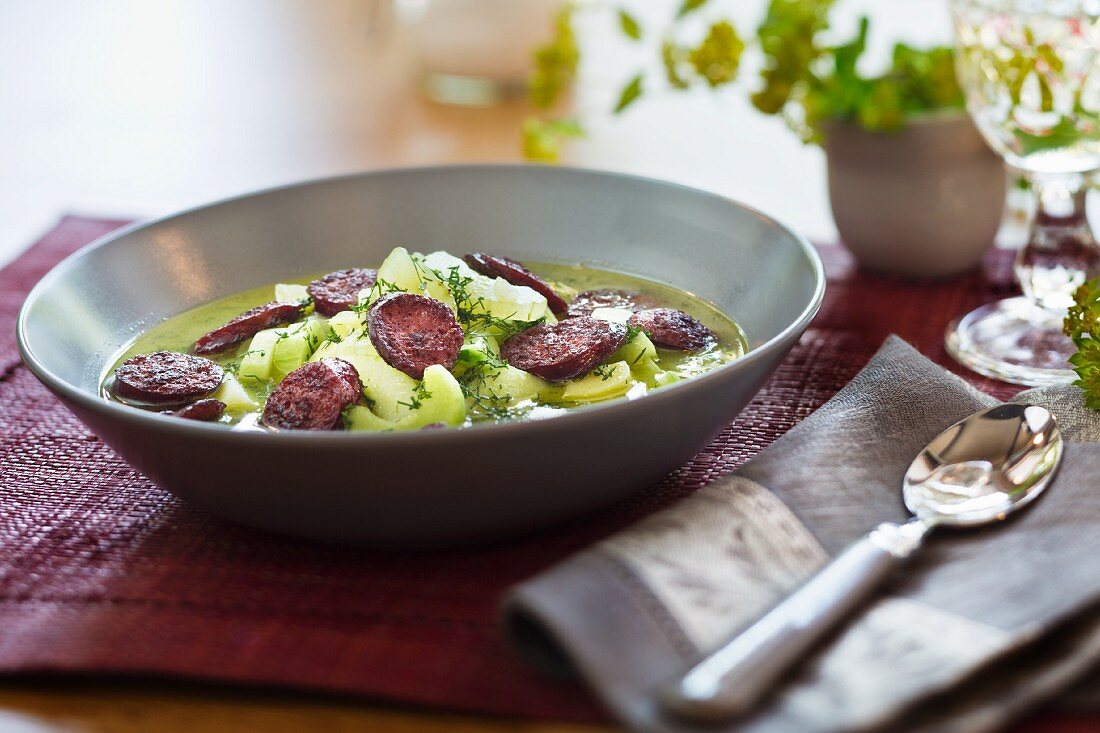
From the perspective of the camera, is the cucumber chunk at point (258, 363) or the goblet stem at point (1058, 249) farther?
the goblet stem at point (1058, 249)

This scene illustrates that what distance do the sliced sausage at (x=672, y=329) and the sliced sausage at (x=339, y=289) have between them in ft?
1.10

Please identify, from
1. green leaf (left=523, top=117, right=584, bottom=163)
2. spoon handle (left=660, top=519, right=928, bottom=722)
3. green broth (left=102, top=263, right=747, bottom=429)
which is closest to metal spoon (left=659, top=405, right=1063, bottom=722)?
spoon handle (left=660, top=519, right=928, bottom=722)

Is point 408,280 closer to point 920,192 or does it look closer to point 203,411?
point 203,411

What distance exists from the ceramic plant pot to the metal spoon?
0.65 m

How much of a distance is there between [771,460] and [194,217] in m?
0.90

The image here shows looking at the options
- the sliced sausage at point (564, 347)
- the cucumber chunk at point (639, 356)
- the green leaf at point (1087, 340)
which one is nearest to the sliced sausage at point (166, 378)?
the sliced sausage at point (564, 347)

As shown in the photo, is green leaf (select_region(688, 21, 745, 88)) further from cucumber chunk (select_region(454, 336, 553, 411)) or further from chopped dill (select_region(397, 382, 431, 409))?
chopped dill (select_region(397, 382, 431, 409))

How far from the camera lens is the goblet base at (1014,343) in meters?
1.58

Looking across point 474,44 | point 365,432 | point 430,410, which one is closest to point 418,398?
point 430,410

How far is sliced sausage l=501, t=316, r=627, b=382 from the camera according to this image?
4.33ft

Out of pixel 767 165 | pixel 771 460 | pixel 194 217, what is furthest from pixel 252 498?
pixel 767 165

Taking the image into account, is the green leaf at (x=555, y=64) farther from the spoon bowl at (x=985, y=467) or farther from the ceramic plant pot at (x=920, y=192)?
the spoon bowl at (x=985, y=467)

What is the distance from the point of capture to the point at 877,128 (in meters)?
1.84

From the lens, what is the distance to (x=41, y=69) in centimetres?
352
